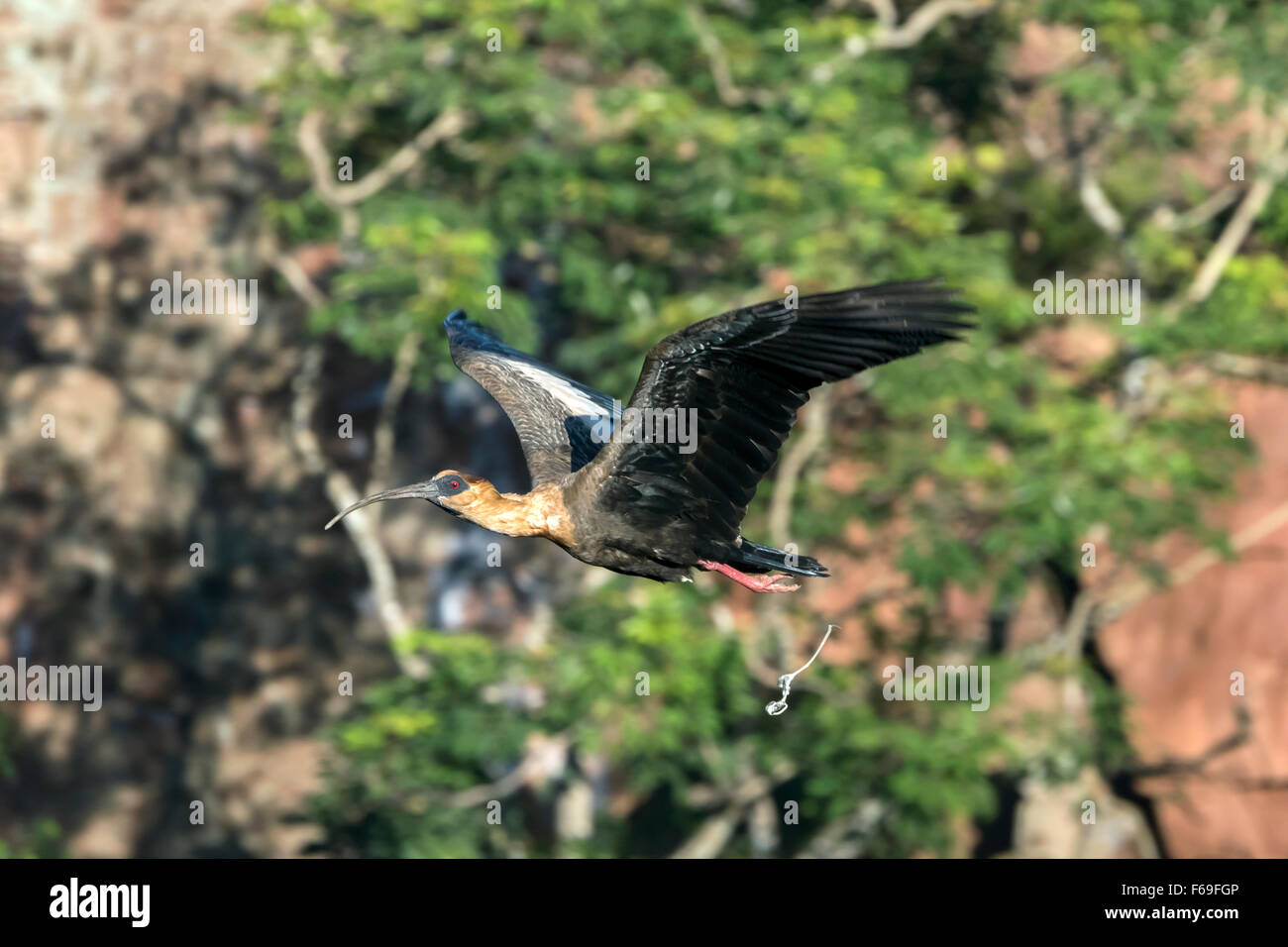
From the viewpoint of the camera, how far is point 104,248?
1802 cm

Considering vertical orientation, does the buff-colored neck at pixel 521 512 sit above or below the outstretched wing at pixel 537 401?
below

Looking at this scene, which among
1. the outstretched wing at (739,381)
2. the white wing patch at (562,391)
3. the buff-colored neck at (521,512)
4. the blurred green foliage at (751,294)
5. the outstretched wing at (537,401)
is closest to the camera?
the outstretched wing at (739,381)

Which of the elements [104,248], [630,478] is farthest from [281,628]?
[630,478]

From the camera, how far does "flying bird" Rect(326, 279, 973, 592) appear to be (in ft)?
20.7

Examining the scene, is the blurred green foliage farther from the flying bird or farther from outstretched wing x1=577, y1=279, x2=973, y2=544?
outstretched wing x1=577, y1=279, x2=973, y2=544

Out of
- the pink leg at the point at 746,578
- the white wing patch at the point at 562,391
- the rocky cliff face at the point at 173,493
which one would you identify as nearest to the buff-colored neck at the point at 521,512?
the pink leg at the point at 746,578

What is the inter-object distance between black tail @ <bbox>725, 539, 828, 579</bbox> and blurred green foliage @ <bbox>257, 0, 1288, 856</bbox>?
5.68 metres

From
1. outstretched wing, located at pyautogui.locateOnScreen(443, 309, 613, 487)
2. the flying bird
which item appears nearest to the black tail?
the flying bird

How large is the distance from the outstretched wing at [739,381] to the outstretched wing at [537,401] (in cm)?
60

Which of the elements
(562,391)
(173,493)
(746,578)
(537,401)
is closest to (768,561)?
(746,578)

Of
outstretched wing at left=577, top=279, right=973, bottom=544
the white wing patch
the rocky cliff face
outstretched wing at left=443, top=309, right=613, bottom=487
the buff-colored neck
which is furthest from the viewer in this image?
the rocky cliff face

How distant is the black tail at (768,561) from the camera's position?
23.6 ft

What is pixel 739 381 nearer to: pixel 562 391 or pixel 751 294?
pixel 562 391

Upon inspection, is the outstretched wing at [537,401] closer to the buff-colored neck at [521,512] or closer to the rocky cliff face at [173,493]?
the buff-colored neck at [521,512]
